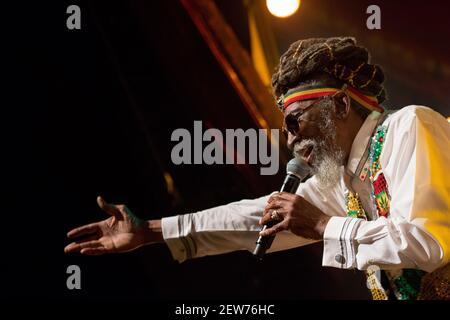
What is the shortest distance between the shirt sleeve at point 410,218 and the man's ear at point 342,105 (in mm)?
355

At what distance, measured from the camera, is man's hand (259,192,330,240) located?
6.57ft

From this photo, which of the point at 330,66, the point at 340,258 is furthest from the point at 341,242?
the point at 330,66

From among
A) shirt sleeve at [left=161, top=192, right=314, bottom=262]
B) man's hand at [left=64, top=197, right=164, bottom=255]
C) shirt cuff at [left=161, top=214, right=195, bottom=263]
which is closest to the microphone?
shirt sleeve at [left=161, top=192, right=314, bottom=262]

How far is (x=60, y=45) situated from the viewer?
3.18m

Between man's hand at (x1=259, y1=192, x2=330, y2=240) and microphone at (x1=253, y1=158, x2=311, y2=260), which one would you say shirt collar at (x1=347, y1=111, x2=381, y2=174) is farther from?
man's hand at (x1=259, y1=192, x2=330, y2=240)

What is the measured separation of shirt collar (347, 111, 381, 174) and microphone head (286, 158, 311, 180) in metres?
0.19

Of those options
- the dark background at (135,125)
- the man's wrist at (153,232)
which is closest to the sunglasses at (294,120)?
the man's wrist at (153,232)

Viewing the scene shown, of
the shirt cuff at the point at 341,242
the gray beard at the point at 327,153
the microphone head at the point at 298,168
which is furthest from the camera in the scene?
the gray beard at the point at 327,153

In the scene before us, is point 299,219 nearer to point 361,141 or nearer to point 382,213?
point 382,213

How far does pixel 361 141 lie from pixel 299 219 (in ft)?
1.69

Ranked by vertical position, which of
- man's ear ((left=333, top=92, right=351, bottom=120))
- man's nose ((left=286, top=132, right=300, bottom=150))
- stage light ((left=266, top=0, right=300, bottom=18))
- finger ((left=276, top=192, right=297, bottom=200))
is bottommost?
finger ((left=276, top=192, right=297, bottom=200))

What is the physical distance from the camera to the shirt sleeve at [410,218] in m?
1.82

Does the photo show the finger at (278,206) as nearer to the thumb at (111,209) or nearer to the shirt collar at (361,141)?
the shirt collar at (361,141)
